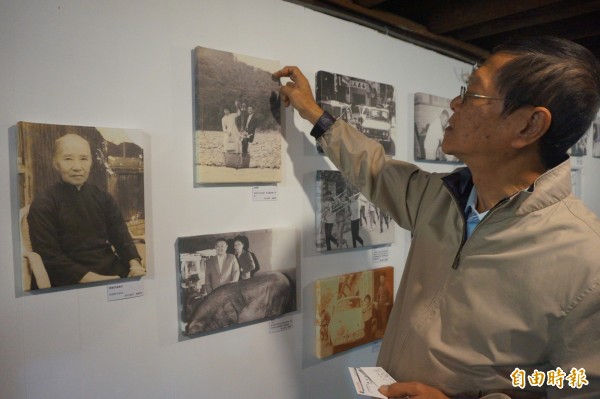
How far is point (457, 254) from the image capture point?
38.3 inches

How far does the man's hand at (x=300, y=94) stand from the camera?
114 centimetres

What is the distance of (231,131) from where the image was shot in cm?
108

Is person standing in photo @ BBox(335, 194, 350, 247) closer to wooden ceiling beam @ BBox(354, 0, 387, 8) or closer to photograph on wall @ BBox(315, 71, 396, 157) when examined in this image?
photograph on wall @ BBox(315, 71, 396, 157)

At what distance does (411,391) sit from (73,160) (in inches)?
39.0

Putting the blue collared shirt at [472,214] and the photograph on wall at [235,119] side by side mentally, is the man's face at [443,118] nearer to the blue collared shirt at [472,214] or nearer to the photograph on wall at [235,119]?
the blue collared shirt at [472,214]

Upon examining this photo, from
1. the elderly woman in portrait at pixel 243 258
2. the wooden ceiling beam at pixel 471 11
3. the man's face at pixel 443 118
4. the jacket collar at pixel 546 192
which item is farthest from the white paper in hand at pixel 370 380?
the wooden ceiling beam at pixel 471 11

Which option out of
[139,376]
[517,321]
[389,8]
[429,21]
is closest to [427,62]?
[429,21]

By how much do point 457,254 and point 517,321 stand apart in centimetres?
20

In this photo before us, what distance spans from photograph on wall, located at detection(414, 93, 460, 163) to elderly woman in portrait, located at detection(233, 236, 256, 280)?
2.80 ft

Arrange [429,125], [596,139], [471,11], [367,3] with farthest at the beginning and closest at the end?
1. [596,139]
2. [429,125]
3. [471,11]
4. [367,3]

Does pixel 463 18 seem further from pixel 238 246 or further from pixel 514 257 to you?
pixel 238 246

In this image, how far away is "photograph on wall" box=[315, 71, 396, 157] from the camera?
4.12 ft

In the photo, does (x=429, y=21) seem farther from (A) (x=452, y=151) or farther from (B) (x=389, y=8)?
(A) (x=452, y=151)

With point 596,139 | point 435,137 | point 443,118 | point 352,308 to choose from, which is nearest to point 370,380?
point 352,308
